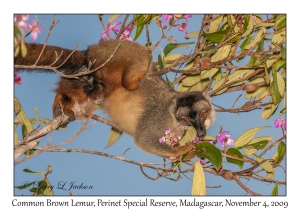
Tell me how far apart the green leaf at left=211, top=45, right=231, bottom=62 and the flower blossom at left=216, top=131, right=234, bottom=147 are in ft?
2.75

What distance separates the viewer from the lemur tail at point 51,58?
4221mm

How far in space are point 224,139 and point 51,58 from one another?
6.94 feet

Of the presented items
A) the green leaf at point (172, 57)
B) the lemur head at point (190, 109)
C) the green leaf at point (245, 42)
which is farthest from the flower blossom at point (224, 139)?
the green leaf at point (172, 57)

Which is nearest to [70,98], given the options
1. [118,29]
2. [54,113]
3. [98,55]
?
[54,113]

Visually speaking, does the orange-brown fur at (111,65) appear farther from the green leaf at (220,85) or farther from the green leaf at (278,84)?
the green leaf at (278,84)

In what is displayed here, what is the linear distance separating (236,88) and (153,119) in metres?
1.11

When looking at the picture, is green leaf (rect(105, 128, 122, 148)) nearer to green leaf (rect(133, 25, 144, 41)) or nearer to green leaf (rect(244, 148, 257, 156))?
green leaf (rect(133, 25, 144, 41))

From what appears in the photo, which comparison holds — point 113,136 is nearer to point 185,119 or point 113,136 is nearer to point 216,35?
point 185,119

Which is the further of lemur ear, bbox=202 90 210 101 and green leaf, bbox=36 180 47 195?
lemur ear, bbox=202 90 210 101

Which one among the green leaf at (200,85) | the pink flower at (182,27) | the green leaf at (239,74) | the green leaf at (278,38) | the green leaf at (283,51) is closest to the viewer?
the green leaf at (283,51)

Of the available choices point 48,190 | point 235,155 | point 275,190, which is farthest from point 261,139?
point 48,190

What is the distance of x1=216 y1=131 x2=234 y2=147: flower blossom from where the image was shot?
165 inches

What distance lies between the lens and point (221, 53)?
4523mm

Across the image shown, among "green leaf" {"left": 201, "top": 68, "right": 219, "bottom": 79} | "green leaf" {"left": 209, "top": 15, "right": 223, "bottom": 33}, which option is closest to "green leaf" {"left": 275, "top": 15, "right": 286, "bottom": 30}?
"green leaf" {"left": 209, "top": 15, "right": 223, "bottom": 33}
